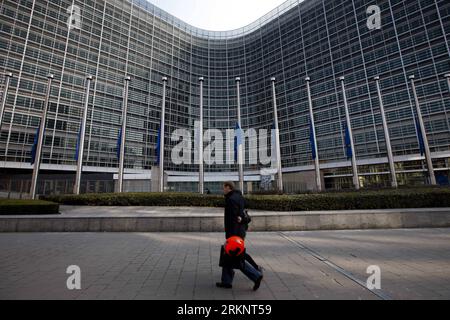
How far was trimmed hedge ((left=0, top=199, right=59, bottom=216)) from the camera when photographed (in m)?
11.1

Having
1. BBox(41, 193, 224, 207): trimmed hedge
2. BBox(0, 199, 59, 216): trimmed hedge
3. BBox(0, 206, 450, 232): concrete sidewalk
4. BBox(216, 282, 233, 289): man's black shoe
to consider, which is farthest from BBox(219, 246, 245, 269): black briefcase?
BBox(41, 193, 224, 207): trimmed hedge

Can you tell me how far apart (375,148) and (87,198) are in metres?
47.2

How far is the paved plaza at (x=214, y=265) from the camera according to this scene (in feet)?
12.1

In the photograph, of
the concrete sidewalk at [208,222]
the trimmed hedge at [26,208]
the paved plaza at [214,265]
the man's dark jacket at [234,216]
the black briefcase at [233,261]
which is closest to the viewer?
the black briefcase at [233,261]

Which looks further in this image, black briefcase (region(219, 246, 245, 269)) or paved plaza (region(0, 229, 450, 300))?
paved plaza (region(0, 229, 450, 300))

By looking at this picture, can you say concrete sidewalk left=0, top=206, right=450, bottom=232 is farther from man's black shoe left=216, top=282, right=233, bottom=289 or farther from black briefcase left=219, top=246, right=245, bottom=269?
black briefcase left=219, top=246, right=245, bottom=269

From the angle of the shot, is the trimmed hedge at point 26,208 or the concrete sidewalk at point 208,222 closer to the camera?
the concrete sidewalk at point 208,222

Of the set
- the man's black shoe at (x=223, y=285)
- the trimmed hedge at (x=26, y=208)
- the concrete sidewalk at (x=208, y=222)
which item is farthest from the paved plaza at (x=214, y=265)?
the trimmed hedge at (x=26, y=208)

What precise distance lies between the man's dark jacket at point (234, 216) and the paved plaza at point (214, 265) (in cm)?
99

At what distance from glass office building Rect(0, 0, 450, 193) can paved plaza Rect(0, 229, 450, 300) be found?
20874mm

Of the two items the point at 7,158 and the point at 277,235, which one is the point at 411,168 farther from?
the point at 7,158

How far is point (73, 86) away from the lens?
44.1m

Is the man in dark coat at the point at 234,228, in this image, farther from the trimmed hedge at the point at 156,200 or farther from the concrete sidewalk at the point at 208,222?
the trimmed hedge at the point at 156,200

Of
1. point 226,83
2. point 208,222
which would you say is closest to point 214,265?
point 208,222
